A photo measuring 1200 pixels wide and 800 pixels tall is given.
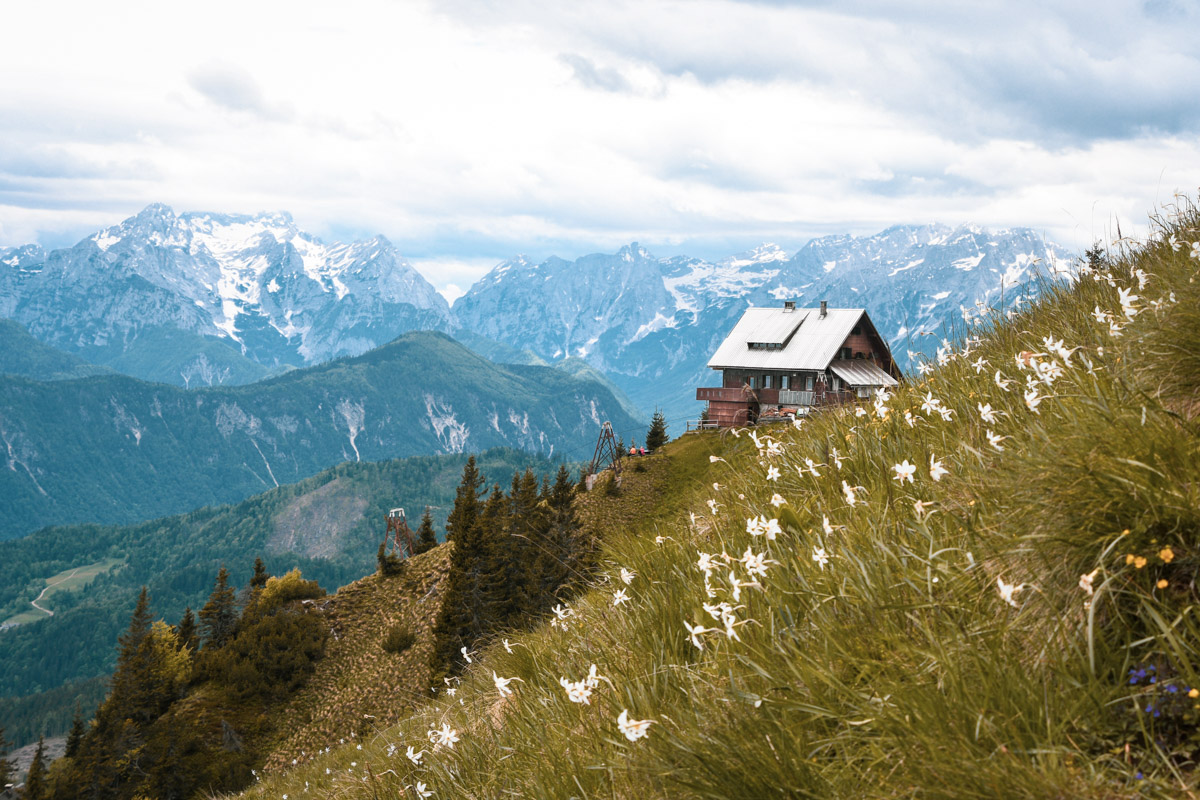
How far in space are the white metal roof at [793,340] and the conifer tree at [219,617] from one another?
51.5m

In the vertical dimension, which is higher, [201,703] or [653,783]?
[653,783]

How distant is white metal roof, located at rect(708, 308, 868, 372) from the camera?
208ft

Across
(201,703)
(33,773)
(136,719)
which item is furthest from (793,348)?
(33,773)

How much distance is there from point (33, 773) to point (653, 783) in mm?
86099

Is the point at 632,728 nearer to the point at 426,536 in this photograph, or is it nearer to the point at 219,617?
the point at 219,617

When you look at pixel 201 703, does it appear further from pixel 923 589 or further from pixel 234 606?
pixel 923 589

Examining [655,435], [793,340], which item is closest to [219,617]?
[655,435]

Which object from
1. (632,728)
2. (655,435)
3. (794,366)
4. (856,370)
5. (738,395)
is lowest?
(655,435)

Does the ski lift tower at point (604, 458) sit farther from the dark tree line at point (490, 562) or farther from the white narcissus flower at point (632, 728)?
the white narcissus flower at point (632, 728)

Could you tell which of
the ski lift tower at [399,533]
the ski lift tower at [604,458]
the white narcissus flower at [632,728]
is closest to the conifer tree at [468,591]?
the ski lift tower at [604,458]

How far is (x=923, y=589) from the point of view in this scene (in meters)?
3.45

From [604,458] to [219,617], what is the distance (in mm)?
41453

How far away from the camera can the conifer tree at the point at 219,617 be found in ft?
221

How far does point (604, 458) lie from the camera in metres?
61.5
